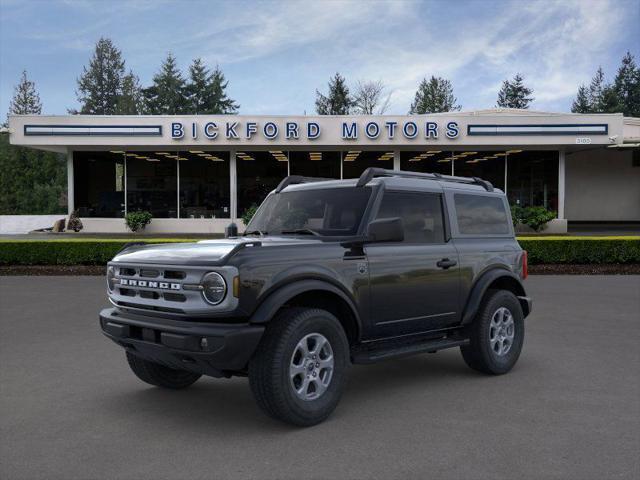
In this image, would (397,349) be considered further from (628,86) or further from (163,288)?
(628,86)

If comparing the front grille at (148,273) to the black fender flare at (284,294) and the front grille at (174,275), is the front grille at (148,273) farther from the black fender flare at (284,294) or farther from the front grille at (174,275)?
the black fender flare at (284,294)

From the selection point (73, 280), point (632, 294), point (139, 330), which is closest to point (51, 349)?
point (139, 330)

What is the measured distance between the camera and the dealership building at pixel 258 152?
86.2 ft

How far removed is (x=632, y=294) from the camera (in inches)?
466

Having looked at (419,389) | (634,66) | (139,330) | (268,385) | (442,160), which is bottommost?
(419,389)

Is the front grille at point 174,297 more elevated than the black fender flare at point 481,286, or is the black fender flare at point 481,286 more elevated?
the front grille at point 174,297

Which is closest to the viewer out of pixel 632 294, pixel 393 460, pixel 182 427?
pixel 393 460

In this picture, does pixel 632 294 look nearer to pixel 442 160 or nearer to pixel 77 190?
pixel 442 160

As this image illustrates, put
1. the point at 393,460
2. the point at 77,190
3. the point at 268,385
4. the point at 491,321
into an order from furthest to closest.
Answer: the point at 77,190
the point at 491,321
the point at 268,385
the point at 393,460

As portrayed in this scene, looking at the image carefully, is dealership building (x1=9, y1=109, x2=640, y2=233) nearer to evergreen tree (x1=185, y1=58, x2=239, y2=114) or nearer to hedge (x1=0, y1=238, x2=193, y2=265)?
hedge (x1=0, y1=238, x2=193, y2=265)

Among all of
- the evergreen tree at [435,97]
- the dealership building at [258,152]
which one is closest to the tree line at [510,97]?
the evergreen tree at [435,97]

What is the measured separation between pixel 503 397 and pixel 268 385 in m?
2.24

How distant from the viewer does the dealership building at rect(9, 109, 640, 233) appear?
26.3 m

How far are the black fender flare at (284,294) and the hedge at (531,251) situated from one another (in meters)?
12.0
